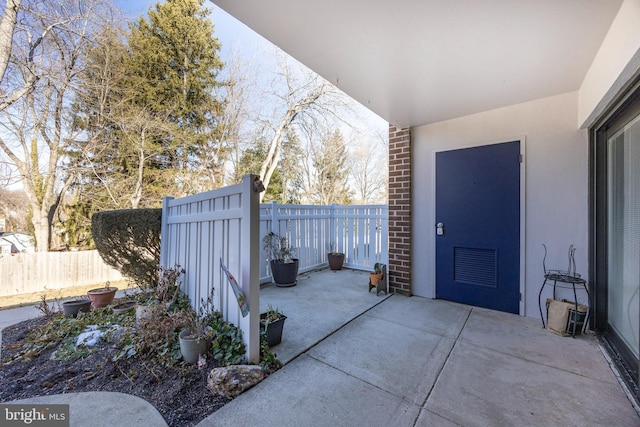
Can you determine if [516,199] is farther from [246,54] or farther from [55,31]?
[246,54]

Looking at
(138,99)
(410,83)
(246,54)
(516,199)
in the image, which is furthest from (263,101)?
(516,199)

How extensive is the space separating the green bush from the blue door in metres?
3.93

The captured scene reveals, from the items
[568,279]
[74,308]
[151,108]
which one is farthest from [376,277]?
[151,108]

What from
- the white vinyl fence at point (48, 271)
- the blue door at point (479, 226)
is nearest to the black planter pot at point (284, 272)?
the blue door at point (479, 226)

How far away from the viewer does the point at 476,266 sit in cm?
317

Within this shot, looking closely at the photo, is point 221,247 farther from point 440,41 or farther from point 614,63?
point 614,63

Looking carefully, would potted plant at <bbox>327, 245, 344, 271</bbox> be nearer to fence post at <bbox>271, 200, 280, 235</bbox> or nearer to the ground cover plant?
fence post at <bbox>271, 200, 280, 235</bbox>

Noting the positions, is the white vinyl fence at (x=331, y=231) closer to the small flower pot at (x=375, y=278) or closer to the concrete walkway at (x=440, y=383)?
the small flower pot at (x=375, y=278)

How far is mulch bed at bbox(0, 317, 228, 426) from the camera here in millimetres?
1588

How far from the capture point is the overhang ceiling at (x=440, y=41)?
1.58 meters

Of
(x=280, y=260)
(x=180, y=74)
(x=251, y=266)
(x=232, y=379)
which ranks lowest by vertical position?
(x=232, y=379)

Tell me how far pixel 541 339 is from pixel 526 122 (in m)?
2.22

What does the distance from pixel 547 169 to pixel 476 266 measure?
4.23ft

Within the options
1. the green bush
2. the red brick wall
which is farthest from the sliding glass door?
the green bush
